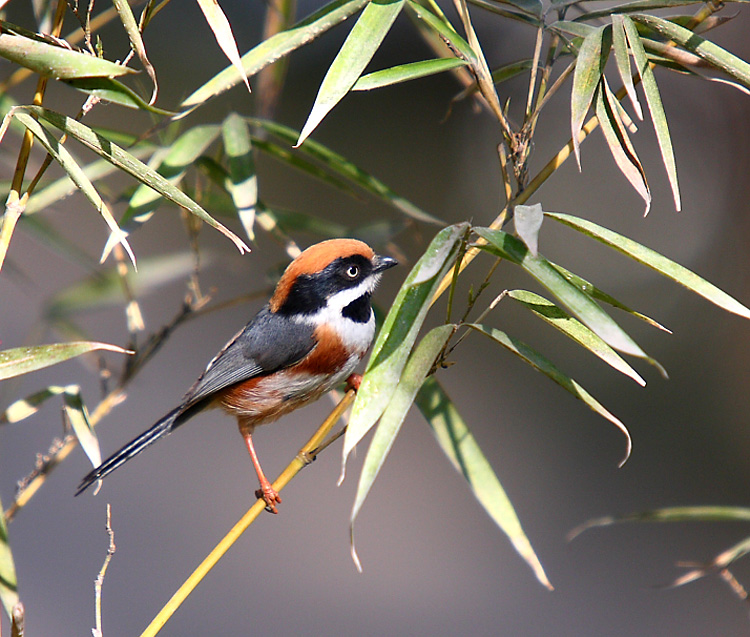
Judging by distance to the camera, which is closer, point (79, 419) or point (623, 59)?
point (623, 59)

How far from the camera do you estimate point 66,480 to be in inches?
234

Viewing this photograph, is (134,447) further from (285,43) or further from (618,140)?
(618,140)

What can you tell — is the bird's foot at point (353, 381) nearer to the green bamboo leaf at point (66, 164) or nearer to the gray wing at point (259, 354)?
the gray wing at point (259, 354)

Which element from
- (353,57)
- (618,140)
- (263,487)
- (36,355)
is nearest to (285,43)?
(353,57)

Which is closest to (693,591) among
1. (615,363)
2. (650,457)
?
(650,457)

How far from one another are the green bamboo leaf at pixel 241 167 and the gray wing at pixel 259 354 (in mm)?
529

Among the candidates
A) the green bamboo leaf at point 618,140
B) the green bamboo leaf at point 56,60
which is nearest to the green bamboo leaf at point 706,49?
→ the green bamboo leaf at point 618,140

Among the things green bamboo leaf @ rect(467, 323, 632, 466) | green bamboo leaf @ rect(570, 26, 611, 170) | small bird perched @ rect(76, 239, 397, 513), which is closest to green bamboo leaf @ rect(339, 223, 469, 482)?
green bamboo leaf @ rect(467, 323, 632, 466)

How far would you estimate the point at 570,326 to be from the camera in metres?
1.56

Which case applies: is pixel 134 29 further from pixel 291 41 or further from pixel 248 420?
pixel 248 420

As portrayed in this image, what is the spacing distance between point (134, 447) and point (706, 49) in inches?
72.6

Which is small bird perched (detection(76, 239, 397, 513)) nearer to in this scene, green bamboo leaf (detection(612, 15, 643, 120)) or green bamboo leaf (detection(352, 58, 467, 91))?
green bamboo leaf (detection(352, 58, 467, 91))

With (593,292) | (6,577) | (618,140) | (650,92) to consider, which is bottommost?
(6,577)

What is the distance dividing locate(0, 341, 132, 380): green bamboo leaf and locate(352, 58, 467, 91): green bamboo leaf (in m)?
0.77
